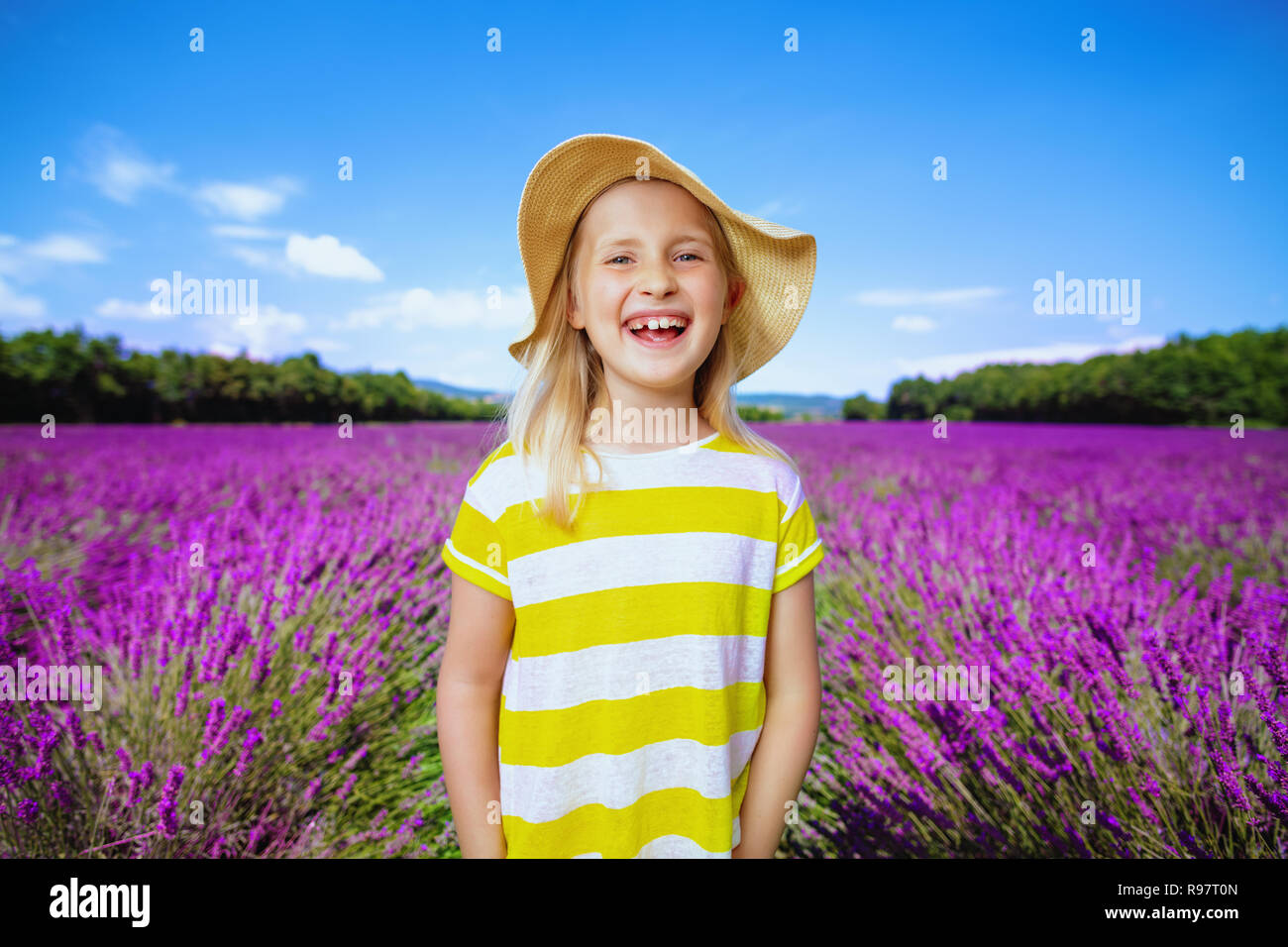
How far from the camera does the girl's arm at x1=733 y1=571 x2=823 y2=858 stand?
97 centimetres

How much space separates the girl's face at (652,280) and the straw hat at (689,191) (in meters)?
0.04

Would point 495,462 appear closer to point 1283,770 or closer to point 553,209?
point 553,209

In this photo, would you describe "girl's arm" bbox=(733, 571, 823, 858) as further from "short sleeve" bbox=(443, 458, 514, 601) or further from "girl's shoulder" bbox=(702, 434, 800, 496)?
"short sleeve" bbox=(443, 458, 514, 601)

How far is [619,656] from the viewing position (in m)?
0.92

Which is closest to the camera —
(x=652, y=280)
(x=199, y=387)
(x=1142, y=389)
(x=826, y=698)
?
(x=652, y=280)

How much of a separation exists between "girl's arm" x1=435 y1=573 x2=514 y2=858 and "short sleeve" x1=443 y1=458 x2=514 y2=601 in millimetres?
20

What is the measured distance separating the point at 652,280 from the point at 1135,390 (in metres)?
26.5

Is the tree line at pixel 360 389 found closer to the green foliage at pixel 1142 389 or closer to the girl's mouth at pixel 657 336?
the green foliage at pixel 1142 389

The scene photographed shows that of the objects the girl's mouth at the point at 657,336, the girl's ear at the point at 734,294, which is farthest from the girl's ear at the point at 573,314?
the girl's ear at the point at 734,294

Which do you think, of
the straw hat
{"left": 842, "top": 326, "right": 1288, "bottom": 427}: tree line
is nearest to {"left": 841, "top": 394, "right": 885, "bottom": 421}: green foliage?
{"left": 842, "top": 326, "right": 1288, "bottom": 427}: tree line

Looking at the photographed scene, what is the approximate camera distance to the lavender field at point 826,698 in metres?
1.33

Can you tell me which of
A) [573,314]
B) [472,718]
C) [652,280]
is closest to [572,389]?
[573,314]

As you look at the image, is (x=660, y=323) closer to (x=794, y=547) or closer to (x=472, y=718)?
(x=794, y=547)
